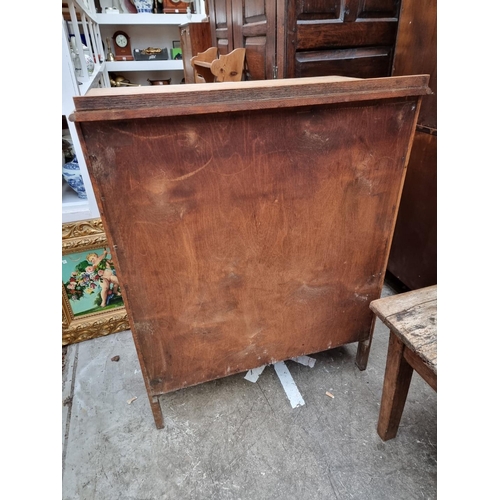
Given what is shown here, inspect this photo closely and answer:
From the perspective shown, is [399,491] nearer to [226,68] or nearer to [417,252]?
[417,252]

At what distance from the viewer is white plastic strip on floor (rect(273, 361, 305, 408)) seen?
1396 mm

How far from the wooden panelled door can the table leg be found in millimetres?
1275

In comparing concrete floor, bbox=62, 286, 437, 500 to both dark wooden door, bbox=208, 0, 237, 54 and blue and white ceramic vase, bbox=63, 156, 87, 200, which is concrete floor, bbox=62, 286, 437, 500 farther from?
dark wooden door, bbox=208, 0, 237, 54

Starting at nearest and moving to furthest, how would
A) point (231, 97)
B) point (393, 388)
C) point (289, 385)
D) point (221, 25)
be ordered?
point (231, 97)
point (393, 388)
point (289, 385)
point (221, 25)

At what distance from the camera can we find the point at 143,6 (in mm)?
3465

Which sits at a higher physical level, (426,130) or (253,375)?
(426,130)

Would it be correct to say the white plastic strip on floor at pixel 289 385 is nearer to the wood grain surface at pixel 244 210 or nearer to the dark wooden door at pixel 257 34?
the wood grain surface at pixel 244 210

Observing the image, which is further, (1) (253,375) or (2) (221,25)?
(2) (221,25)

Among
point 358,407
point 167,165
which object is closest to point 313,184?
point 167,165

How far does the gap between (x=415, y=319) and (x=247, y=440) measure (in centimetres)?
73

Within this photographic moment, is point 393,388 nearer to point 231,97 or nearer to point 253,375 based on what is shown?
point 253,375

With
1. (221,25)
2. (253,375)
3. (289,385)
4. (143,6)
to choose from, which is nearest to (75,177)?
(253,375)

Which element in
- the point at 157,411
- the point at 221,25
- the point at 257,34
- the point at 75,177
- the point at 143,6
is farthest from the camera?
the point at 143,6

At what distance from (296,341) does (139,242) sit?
0.68 meters
